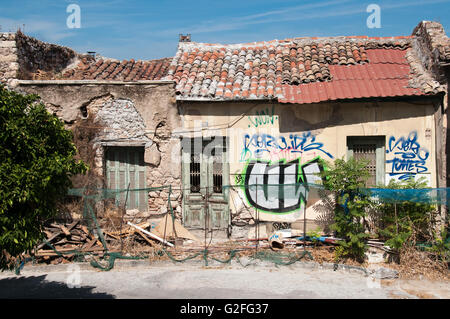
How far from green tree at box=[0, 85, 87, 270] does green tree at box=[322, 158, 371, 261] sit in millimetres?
5466

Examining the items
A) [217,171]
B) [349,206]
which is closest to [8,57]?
[217,171]

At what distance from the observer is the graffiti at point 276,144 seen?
33.1ft

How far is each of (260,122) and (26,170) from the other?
644 centimetres

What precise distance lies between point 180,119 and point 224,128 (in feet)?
3.91

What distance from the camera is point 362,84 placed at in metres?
10.1

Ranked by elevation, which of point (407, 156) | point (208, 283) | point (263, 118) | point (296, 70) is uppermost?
point (296, 70)

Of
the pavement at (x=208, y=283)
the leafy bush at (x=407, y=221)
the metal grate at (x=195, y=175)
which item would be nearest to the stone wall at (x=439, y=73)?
the leafy bush at (x=407, y=221)

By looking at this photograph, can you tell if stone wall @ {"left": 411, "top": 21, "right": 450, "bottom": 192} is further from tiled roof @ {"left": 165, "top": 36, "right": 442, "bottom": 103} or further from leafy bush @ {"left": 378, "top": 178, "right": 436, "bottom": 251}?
leafy bush @ {"left": 378, "top": 178, "right": 436, "bottom": 251}

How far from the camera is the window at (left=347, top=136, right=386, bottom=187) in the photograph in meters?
9.98

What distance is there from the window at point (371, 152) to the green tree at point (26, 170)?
6.99m

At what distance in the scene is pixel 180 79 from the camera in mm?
11000

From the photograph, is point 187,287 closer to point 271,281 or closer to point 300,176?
point 271,281

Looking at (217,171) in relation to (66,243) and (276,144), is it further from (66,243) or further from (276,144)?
(66,243)

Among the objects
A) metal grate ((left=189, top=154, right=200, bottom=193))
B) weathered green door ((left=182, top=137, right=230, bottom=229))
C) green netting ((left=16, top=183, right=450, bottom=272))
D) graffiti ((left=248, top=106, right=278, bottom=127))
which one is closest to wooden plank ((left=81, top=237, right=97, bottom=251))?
green netting ((left=16, top=183, right=450, bottom=272))
